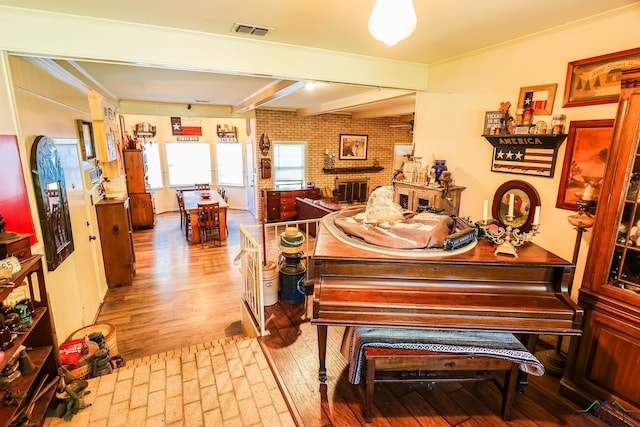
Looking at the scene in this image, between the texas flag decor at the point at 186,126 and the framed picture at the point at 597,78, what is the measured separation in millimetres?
9050

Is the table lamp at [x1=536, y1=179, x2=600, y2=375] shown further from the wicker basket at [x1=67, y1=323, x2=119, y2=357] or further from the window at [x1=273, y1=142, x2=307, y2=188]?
the window at [x1=273, y1=142, x2=307, y2=188]

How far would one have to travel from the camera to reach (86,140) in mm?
3928

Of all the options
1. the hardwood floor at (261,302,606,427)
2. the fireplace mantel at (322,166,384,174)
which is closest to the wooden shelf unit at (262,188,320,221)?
the fireplace mantel at (322,166,384,174)

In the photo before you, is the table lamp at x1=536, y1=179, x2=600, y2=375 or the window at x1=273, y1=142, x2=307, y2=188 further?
the window at x1=273, y1=142, x2=307, y2=188

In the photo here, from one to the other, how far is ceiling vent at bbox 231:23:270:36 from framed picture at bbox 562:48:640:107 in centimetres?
241

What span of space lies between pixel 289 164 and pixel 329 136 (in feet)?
4.54

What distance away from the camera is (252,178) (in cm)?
862

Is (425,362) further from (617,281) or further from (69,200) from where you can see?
(69,200)

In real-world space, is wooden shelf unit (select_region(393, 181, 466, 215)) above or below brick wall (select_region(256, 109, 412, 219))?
below

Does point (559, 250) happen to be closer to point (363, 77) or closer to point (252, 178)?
point (363, 77)

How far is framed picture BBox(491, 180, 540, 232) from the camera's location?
270 cm

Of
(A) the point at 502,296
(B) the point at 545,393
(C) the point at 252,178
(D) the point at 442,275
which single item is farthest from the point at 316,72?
(C) the point at 252,178

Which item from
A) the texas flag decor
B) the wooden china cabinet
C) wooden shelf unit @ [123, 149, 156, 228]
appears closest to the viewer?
the wooden china cabinet

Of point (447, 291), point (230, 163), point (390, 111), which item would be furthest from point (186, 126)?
point (447, 291)
